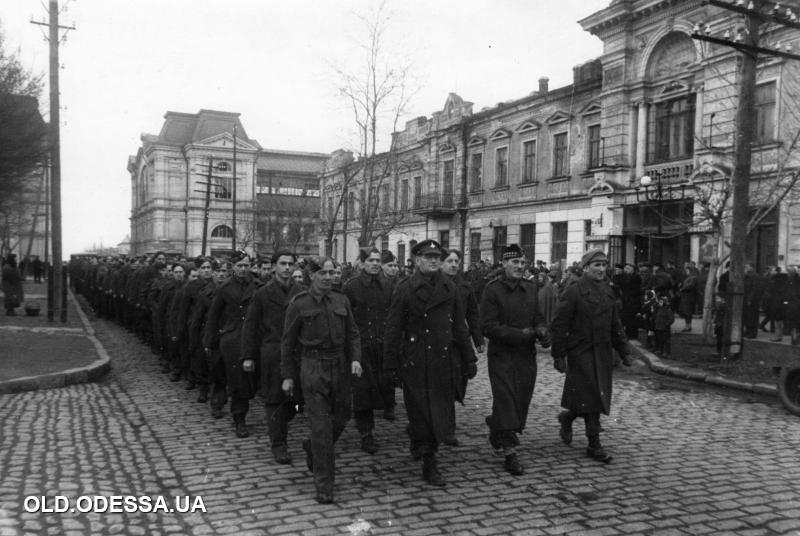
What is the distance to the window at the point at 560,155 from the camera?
2791 cm

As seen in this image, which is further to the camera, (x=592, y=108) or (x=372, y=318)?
(x=592, y=108)

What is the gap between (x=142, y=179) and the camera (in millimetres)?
83562

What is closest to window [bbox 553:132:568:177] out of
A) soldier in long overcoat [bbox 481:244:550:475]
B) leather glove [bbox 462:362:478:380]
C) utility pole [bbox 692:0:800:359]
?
utility pole [bbox 692:0:800:359]

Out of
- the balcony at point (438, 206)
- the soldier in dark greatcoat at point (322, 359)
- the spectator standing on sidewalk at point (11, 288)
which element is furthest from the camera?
the balcony at point (438, 206)

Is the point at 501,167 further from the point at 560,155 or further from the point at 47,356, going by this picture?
the point at 47,356

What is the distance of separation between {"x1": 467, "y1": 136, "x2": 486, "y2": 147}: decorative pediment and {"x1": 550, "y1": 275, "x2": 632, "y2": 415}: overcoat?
2677 cm

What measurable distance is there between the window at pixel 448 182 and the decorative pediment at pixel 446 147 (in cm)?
55

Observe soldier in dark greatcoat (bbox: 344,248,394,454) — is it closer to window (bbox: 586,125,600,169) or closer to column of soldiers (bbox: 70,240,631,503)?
column of soldiers (bbox: 70,240,631,503)

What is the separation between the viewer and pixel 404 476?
5754 millimetres

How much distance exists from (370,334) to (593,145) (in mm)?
21056

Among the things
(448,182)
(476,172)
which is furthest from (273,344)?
(448,182)

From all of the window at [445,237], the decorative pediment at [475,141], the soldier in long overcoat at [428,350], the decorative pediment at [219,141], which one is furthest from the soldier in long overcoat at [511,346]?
the decorative pediment at [219,141]

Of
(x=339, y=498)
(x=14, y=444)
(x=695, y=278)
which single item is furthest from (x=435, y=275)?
(x=695, y=278)

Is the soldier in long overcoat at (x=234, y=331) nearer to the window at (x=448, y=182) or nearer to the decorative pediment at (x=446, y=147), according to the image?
the window at (x=448, y=182)
